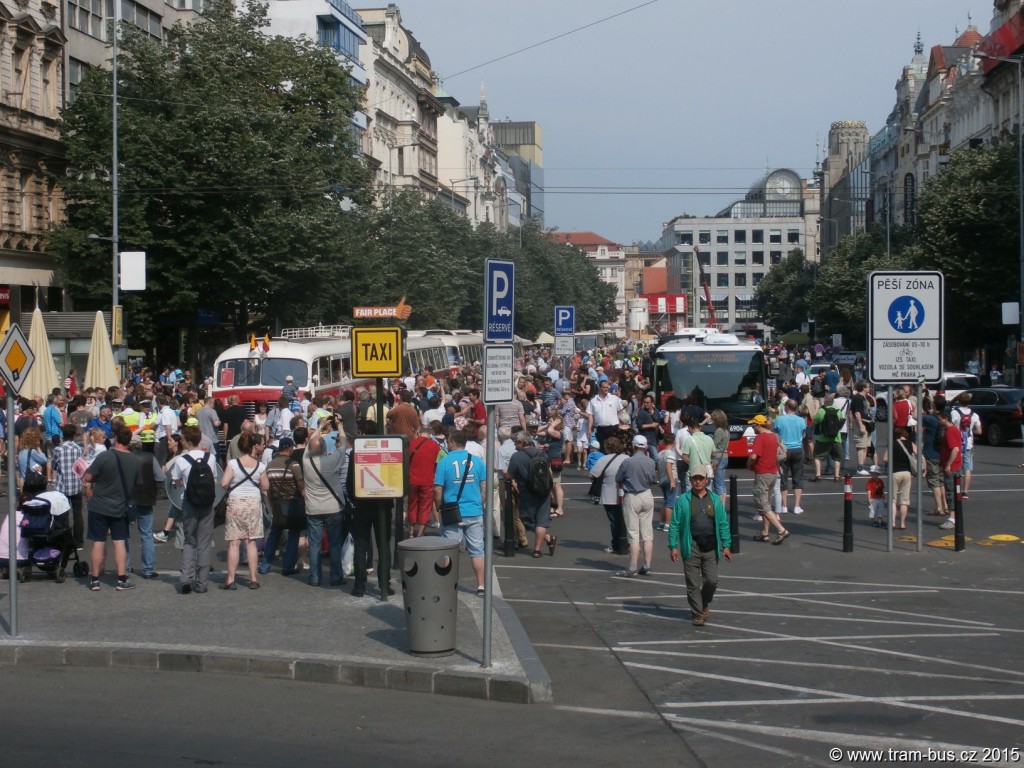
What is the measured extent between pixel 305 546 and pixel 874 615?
6758 millimetres

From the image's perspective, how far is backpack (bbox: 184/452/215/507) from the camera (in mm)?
13008

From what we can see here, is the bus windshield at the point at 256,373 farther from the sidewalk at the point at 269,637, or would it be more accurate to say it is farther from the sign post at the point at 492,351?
the sign post at the point at 492,351

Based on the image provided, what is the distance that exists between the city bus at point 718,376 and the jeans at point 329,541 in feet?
49.6

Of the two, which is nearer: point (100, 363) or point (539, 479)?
point (539, 479)

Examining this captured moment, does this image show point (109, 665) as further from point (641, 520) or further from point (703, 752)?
point (641, 520)

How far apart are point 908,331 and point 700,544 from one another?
6.32 meters

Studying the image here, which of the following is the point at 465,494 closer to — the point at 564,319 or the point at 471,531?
the point at 471,531

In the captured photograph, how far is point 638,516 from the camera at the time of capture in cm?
1459

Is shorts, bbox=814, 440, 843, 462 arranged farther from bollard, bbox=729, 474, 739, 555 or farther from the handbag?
the handbag

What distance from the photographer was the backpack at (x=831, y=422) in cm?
2323

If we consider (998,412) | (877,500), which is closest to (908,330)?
(877,500)

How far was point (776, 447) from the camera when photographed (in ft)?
58.2

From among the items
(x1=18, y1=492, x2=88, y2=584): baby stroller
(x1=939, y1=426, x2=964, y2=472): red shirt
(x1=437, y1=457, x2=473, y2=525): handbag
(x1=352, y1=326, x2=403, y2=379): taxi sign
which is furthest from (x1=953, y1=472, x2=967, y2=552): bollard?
(x1=18, y1=492, x2=88, y2=584): baby stroller

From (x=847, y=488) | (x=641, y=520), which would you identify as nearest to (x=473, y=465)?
(x=641, y=520)
